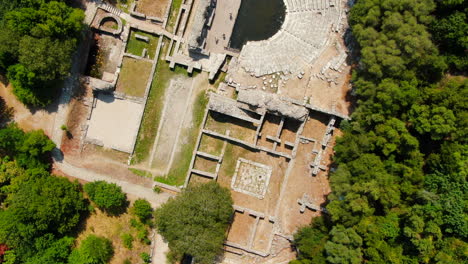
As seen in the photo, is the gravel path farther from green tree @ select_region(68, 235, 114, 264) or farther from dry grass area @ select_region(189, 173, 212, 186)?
green tree @ select_region(68, 235, 114, 264)

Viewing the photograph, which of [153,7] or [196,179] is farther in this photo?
[196,179]

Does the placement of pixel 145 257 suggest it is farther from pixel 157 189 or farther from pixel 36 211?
pixel 36 211

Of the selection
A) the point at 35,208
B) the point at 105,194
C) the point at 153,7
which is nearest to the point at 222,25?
the point at 153,7

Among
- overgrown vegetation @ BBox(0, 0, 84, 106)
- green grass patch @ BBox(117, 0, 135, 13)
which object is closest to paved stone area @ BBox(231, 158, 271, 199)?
overgrown vegetation @ BBox(0, 0, 84, 106)

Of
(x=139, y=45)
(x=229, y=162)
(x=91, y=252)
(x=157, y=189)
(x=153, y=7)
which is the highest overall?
(x=153, y=7)

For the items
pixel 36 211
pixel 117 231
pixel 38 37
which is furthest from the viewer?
pixel 117 231

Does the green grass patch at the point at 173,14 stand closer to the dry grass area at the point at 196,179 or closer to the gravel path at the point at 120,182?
the dry grass area at the point at 196,179
